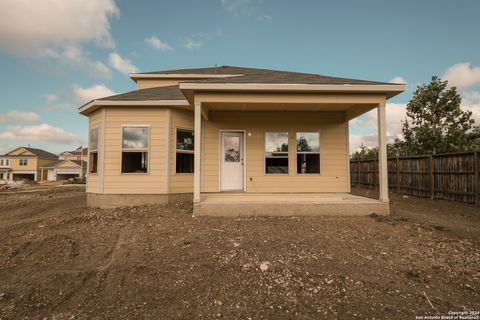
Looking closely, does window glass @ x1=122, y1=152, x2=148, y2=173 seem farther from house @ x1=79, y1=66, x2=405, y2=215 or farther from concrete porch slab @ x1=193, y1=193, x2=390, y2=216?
concrete porch slab @ x1=193, y1=193, x2=390, y2=216

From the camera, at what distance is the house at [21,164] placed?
43219 millimetres

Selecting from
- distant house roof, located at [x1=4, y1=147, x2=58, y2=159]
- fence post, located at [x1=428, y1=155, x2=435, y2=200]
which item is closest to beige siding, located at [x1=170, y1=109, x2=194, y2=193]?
fence post, located at [x1=428, y1=155, x2=435, y2=200]

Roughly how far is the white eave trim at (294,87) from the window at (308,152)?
89.9 inches

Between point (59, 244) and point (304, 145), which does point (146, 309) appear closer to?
point (59, 244)

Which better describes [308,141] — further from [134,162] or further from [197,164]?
[134,162]

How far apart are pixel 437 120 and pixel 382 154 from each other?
33.9 ft

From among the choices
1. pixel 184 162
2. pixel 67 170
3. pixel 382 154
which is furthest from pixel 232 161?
pixel 67 170

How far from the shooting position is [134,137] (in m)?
7.68

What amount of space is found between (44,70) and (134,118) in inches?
477

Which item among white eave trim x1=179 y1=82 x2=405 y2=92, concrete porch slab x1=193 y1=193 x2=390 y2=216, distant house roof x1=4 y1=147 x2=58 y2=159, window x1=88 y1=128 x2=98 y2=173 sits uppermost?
distant house roof x1=4 y1=147 x2=58 y2=159

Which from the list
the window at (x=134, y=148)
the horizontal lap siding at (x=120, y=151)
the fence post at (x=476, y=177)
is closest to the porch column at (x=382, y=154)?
the fence post at (x=476, y=177)

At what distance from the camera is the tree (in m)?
12.6

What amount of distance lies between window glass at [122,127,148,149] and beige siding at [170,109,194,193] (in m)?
0.84

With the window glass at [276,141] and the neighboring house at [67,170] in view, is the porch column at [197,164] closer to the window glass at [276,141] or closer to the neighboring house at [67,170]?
the window glass at [276,141]
